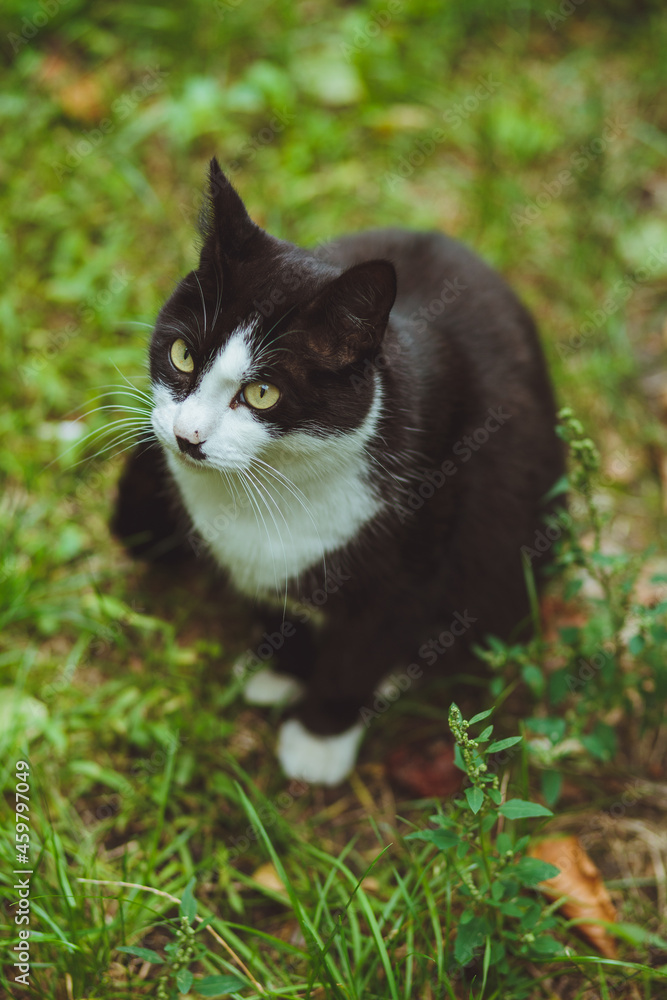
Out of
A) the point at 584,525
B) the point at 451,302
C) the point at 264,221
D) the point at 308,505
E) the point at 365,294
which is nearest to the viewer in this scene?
the point at 365,294

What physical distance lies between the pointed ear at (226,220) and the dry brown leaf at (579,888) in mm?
1530

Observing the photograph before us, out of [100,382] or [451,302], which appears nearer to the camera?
[451,302]

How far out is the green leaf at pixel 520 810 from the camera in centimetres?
137

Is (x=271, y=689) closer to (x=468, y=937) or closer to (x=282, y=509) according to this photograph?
(x=282, y=509)

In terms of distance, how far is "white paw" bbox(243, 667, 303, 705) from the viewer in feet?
7.05

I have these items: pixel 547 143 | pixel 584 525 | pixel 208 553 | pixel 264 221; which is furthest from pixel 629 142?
pixel 208 553

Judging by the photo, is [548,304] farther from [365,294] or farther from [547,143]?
[365,294]

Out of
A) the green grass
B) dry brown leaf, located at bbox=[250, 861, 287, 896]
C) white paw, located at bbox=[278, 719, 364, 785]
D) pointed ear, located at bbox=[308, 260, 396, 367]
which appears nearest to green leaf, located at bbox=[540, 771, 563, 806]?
the green grass

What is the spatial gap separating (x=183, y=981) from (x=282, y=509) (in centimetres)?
91

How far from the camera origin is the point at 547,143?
10.4 ft

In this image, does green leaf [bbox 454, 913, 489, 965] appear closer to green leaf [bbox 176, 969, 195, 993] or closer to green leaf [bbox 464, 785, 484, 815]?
green leaf [bbox 464, 785, 484, 815]

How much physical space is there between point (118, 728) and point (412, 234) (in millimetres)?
1568

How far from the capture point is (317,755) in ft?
6.61

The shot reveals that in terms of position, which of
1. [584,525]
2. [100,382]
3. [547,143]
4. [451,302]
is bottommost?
[100,382]
